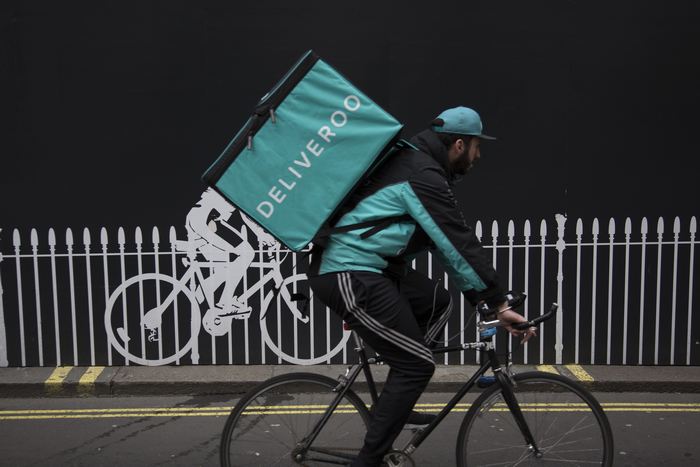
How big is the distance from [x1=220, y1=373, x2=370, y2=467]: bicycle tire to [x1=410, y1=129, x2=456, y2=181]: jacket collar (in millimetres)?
1143

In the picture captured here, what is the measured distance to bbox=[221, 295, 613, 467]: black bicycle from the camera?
3416 mm

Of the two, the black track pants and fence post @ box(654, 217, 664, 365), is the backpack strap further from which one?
fence post @ box(654, 217, 664, 365)

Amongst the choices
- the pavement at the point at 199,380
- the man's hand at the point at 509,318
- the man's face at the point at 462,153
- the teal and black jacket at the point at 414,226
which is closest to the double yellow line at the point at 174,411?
the pavement at the point at 199,380

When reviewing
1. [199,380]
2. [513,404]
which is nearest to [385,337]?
[513,404]

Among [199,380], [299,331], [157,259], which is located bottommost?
[199,380]

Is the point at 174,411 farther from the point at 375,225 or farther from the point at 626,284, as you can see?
the point at 626,284

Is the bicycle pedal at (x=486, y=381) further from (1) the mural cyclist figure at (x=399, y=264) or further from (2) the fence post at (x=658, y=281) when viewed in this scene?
(2) the fence post at (x=658, y=281)

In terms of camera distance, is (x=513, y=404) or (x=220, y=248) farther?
(x=220, y=248)

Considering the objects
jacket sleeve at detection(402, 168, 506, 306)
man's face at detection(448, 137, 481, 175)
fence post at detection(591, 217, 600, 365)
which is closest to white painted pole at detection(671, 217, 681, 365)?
fence post at detection(591, 217, 600, 365)

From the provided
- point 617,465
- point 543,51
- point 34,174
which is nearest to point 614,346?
point 617,465

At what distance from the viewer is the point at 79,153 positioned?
19.2ft

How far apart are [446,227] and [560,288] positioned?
3.27m

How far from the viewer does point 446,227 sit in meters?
3.08

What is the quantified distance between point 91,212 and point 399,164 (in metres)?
3.54
